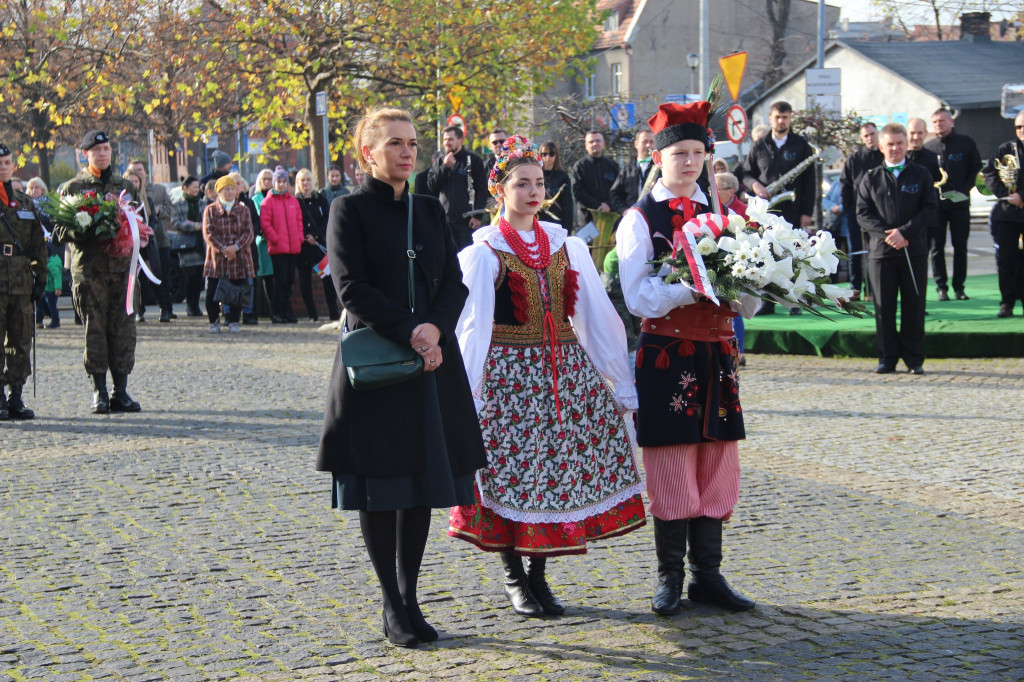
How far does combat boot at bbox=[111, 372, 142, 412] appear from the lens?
34.2ft

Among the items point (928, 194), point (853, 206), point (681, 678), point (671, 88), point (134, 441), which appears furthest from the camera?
point (671, 88)

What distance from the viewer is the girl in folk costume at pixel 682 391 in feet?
16.6

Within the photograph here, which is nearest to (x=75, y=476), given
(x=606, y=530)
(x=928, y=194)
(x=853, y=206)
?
(x=606, y=530)

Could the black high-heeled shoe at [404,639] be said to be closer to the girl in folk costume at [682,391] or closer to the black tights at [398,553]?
the black tights at [398,553]

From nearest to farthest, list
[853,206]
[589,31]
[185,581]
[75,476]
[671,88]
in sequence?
[185,581], [75,476], [853,206], [589,31], [671,88]

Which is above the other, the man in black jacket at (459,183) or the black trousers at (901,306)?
the man in black jacket at (459,183)

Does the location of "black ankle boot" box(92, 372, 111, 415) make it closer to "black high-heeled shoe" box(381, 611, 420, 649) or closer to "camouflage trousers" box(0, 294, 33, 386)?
"camouflage trousers" box(0, 294, 33, 386)

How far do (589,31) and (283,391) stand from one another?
16.4 meters

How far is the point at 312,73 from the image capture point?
77.8ft

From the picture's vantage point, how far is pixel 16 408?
10289 mm

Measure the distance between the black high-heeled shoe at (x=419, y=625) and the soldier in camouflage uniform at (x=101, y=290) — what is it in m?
6.15

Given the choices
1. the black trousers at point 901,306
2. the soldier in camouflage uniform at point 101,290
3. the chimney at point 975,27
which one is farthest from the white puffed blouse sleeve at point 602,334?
the chimney at point 975,27

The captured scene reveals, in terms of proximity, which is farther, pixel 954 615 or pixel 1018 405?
pixel 1018 405

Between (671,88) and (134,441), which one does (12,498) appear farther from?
(671,88)
